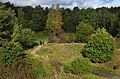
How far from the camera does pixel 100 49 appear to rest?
56.7 metres

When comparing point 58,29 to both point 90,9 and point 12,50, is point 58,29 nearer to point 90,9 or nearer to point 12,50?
point 90,9

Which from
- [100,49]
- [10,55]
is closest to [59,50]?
[100,49]

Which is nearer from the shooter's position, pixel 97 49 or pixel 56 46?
pixel 97 49

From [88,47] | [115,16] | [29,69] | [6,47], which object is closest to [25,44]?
[88,47]

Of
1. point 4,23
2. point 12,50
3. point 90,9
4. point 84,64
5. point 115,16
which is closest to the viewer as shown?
point 12,50

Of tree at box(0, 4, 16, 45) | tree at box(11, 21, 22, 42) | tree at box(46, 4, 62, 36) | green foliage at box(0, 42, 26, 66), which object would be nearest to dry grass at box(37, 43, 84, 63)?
tree at box(11, 21, 22, 42)

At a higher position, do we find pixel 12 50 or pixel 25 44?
pixel 12 50

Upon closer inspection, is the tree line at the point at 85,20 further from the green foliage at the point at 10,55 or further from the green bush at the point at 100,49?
the green foliage at the point at 10,55

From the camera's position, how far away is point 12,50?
28.2 metres

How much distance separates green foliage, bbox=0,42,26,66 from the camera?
26.4 meters

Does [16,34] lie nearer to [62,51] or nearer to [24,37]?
[24,37]

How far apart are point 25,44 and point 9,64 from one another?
130ft

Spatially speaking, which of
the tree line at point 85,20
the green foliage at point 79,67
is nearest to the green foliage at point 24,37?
the green foliage at point 79,67

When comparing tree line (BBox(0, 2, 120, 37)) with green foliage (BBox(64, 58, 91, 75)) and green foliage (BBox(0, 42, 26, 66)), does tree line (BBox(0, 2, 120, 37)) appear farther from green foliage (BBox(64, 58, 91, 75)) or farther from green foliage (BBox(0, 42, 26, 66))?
green foliage (BBox(0, 42, 26, 66))
